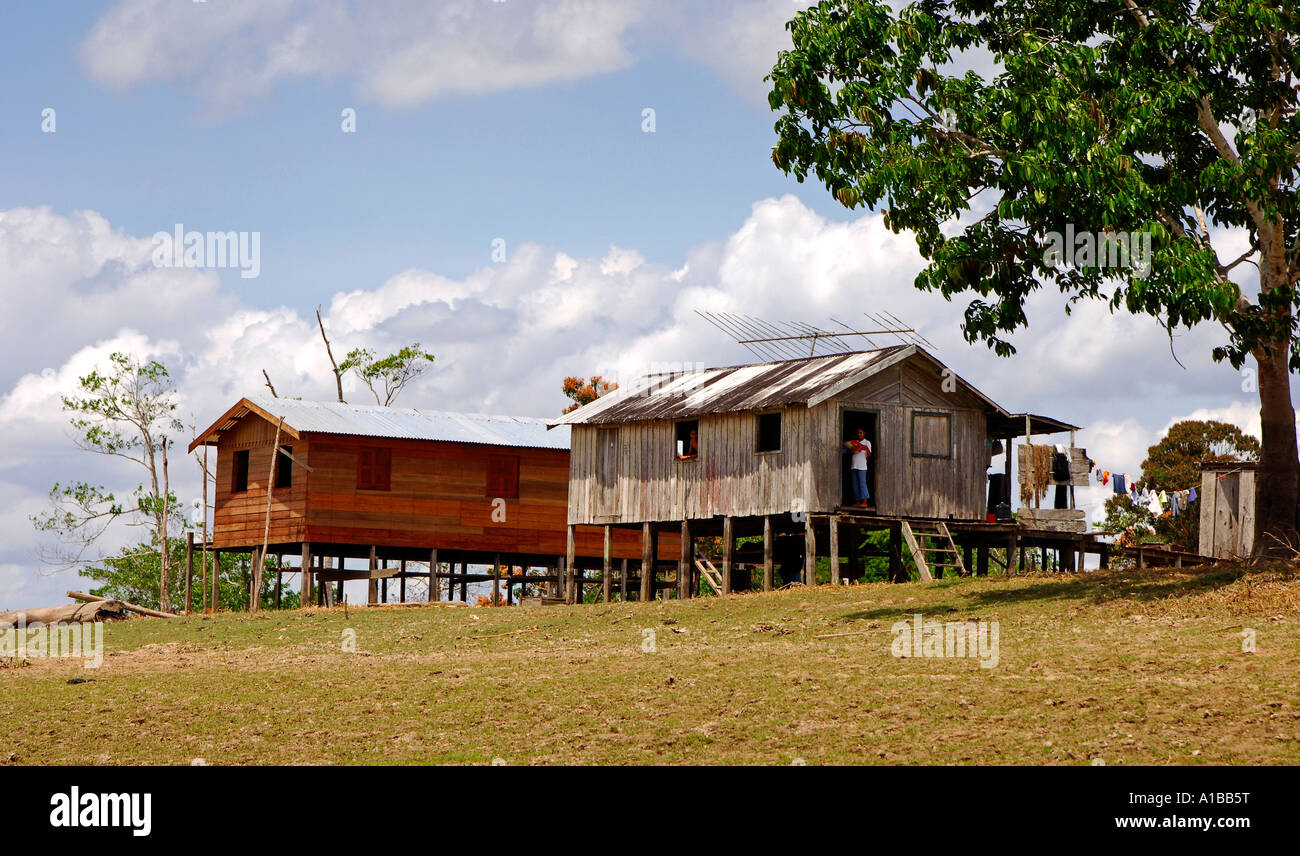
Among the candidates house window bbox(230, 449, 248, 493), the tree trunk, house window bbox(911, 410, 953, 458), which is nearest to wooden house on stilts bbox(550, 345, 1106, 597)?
house window bbox(911, 410, 953, 458)

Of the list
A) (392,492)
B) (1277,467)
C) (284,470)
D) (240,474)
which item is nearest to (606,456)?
(392,492)

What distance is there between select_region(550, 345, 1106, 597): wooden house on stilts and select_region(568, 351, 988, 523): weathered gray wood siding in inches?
1.3

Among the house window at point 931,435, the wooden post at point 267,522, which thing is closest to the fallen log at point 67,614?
the wooden post at point 267,522

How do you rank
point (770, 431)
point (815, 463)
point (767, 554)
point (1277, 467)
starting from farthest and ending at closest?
point (770, 431)
point (767, 554)
point (815, 463)
point (1277, 467)

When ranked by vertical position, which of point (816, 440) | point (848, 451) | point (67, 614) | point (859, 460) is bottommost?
point (67, 614)

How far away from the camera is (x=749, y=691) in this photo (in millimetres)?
19828

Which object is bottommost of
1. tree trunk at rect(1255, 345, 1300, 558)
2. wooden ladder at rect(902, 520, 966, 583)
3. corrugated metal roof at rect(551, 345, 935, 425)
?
wooden ladder at rect(902, 520, 966, 583)

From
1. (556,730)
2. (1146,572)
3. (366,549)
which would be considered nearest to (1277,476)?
(1146,572)

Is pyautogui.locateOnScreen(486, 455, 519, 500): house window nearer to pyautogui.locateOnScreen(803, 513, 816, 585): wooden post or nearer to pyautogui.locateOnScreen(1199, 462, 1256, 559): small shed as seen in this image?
pyautogui.locateOnScreen(803, 513, 816, 585): wooden post

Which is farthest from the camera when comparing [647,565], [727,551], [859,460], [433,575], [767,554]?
[433,575]

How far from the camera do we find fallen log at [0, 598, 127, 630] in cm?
3956

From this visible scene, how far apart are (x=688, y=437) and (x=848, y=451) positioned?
4680 millimetres

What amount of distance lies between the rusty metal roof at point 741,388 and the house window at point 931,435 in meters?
1.05

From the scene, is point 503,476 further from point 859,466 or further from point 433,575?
point 859,466
